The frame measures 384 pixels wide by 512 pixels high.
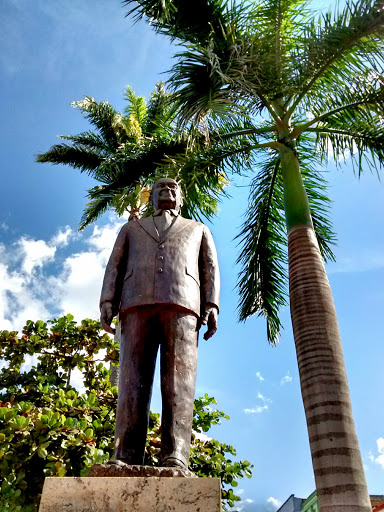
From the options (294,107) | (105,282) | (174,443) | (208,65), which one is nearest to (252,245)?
(294,107)

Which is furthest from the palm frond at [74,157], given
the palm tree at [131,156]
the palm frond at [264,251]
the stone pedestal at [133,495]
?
the stone pedestal at [133,495]

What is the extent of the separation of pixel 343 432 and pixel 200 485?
2.41 meters

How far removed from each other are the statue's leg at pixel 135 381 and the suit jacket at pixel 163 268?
0.13m

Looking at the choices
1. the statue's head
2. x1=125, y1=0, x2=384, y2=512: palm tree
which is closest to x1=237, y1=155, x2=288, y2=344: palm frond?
x1=125, y1=0, x2=384, y2=512: palm tree

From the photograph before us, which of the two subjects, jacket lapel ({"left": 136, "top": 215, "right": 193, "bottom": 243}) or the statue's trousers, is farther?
jacket lapel ({"left": 136, "top": 215, "right": 193, "bottom": 243})

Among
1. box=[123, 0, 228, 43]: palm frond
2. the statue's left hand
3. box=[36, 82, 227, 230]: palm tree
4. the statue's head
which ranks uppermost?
box=[36, 82, 227, 230]: palm tree

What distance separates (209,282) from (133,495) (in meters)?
1.55

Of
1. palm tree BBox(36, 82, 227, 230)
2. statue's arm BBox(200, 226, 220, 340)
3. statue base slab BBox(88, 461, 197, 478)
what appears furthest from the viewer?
palm tree BBox(36, 82, 227, 230)

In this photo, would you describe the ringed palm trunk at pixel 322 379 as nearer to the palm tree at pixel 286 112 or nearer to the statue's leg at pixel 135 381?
the palm tree at pixel 286 112

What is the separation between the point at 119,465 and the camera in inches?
105

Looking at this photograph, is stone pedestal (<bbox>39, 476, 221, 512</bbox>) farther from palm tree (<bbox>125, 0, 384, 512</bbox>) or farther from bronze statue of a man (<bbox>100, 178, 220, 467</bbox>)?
palm tree (<bbox>125, 0, 384, 512</bbox>)

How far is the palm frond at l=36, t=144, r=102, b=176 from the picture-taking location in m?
14.4

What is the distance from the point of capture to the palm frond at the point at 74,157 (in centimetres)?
1440

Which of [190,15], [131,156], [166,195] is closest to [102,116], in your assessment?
[131,156]
